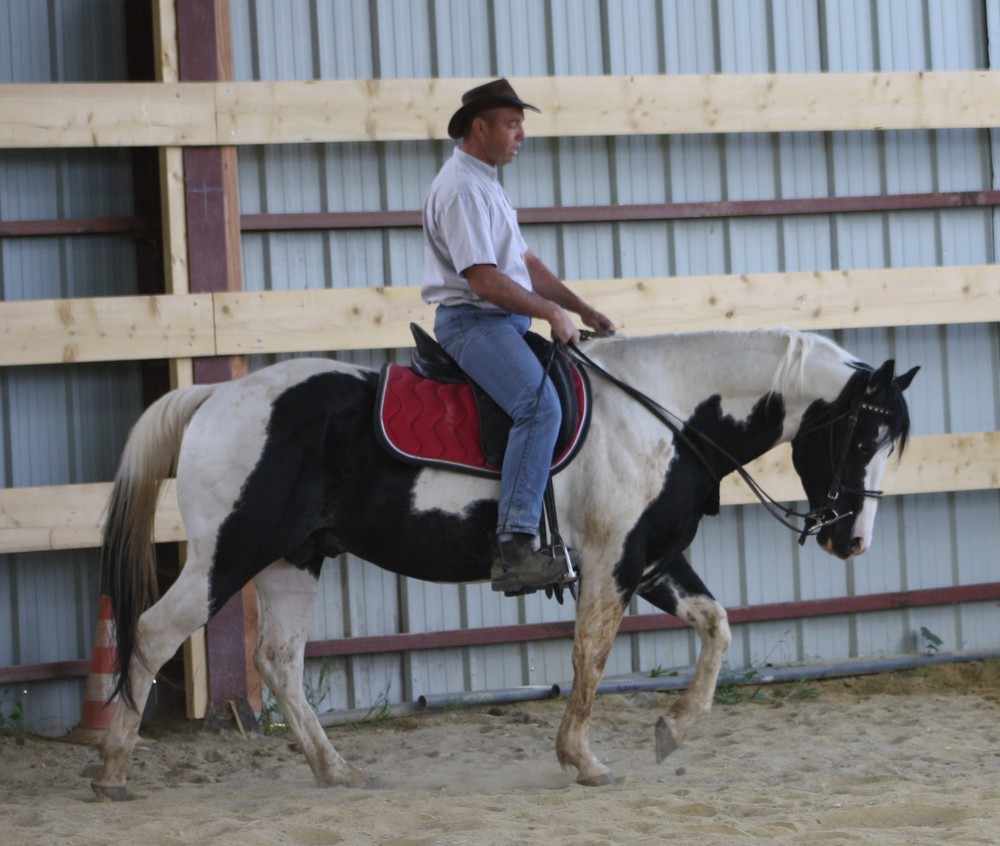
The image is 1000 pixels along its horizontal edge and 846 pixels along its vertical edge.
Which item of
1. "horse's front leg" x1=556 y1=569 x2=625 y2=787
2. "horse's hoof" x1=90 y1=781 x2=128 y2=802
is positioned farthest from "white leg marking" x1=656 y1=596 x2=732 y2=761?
"horse's hoof" x1=90 y1=781 x2=128 y2=802

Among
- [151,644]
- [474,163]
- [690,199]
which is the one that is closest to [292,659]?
[151,644]

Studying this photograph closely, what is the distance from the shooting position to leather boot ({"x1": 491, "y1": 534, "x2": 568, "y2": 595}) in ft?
15.3

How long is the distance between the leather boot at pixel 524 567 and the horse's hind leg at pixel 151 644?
3.54ft

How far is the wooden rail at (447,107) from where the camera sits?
6.01 metres

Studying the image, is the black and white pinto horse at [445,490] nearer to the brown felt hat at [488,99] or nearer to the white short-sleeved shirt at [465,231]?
the white short-sleeved shirt at [465,231]

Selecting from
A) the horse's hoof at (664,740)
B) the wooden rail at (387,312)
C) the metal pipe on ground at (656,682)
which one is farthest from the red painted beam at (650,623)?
the horse's hoof at (664,740)

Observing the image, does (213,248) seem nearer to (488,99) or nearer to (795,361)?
(488,99)

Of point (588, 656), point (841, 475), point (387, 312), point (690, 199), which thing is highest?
point (690, 199)

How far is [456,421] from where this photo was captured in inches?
188

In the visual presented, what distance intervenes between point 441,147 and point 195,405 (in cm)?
232

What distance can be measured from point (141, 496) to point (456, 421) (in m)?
1.24

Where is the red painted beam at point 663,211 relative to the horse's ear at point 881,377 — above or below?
above

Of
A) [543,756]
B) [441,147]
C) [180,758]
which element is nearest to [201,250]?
[441,147]

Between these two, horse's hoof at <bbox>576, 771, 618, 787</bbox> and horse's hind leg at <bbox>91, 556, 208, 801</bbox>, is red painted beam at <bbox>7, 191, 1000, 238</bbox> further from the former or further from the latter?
horse's hoof at <bbox>576, 771, 618, 787</bbox>
